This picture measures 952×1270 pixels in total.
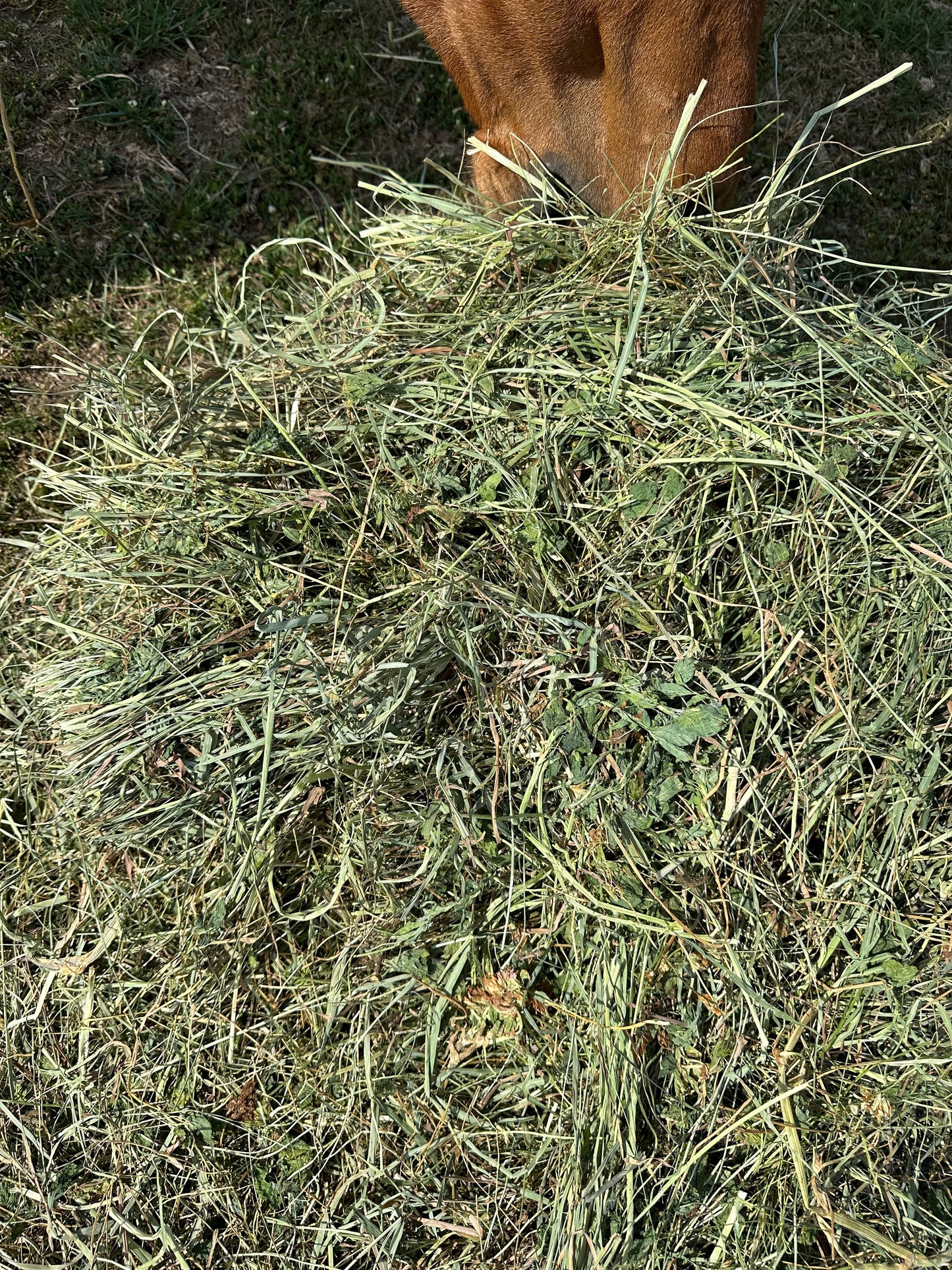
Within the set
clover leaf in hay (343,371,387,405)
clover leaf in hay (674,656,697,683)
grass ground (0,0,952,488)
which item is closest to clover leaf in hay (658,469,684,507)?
clover leaf in hay (674,656,697,683)

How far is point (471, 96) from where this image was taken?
1.81 m

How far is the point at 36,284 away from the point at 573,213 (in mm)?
1575

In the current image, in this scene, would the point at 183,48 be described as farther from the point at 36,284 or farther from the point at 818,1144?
the point at 818,1144

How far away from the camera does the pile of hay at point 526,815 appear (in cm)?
129

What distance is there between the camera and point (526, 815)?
1343 mm

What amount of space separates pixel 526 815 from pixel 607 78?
3.93 feet

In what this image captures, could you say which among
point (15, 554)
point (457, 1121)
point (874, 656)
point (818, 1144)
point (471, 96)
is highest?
point (471, 96)

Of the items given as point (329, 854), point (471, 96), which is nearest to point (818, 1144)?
point (329, 854)

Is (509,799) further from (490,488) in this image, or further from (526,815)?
(490,488)

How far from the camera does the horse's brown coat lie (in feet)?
4.98

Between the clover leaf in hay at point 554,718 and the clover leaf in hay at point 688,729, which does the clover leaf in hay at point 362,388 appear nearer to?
the clover leaf in hay at point 554,718

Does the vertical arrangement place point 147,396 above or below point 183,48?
below

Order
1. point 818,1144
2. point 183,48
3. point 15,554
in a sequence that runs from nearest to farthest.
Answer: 1. point 818,1144
2. point 15,554
3. point 183,48

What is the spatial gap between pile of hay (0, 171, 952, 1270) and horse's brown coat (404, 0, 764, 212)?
18 centimetres
